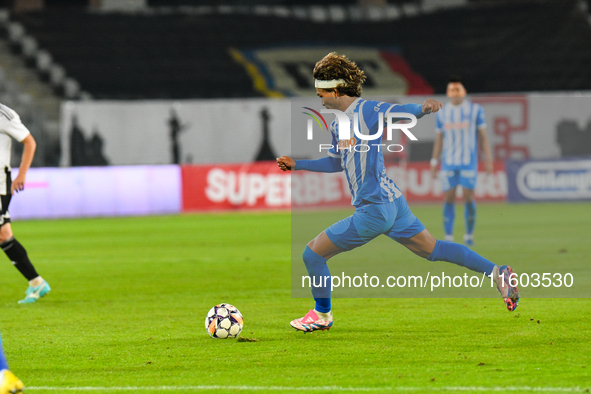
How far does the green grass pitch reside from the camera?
14.4 feet

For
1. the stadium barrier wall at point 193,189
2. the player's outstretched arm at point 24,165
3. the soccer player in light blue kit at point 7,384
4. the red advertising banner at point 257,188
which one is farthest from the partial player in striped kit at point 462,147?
the soccer player in light blue kit at point 7,384

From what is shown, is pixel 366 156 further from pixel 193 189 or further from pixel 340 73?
pixel 193 189

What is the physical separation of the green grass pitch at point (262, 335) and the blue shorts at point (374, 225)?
68cm

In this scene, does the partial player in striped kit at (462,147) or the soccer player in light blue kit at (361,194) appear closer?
the soccer player in light blue kit at (361,194)

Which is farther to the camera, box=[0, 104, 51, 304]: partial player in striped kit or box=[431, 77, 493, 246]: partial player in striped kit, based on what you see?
box=[431, 77, 493, 246]: partial player in striped kit

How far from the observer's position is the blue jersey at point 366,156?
5.38 m

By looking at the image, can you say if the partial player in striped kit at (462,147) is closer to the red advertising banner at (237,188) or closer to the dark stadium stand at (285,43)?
the red advertising banner at (237,188)

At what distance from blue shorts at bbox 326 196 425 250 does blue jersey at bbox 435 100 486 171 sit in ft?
18.8

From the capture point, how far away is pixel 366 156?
5418mm

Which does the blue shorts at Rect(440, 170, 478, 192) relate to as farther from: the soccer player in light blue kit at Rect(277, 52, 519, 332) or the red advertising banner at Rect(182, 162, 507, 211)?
the red advertising banner at Rect(182, 162, 507, 211)

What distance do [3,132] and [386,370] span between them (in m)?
4.37

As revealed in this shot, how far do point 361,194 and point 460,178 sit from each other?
6016mm

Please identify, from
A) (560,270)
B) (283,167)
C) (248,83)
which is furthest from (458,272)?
(248,83)

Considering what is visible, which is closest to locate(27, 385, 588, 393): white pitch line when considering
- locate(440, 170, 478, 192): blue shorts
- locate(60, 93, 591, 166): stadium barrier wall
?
locate(440, 170, 478, 192): blue shorts
